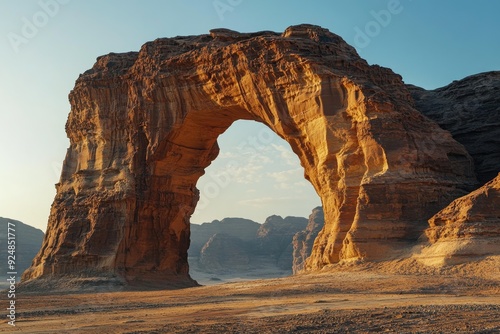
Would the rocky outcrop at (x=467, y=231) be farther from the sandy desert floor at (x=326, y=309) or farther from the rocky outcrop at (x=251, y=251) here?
the rocky outcrop at (x=251, y=251)

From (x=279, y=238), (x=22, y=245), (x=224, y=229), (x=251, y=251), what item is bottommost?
(x=251, y=251)

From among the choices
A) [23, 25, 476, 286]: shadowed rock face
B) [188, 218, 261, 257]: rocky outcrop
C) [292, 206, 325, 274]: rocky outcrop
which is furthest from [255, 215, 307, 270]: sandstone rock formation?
[23, 25, 476, 286]: shadowed rock face

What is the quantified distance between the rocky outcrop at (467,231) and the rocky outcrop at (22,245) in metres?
62.6

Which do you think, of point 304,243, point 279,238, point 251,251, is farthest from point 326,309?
point 279,238

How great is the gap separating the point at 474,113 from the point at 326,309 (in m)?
22.6

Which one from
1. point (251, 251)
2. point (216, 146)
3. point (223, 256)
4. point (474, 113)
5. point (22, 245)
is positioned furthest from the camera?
point (251, 251)

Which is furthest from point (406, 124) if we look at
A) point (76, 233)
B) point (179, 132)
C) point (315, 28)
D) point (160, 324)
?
point (76, 233)

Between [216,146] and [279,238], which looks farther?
[279,238]

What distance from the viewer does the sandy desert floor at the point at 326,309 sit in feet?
32.6

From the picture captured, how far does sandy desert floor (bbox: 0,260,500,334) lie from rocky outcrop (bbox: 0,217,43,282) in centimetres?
6170

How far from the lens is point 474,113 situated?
31.2m

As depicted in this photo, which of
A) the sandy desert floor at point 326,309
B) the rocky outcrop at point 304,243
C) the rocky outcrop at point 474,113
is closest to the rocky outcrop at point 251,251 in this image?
the rocky outcrop at point 304,243

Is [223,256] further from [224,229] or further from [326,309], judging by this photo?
[326,309]

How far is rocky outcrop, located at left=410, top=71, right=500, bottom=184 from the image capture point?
28519mm
